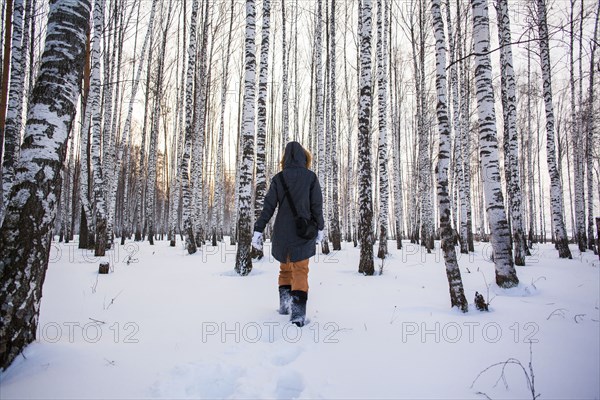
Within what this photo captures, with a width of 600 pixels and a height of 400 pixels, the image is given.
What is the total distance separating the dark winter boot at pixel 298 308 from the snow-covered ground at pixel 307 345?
92 mm

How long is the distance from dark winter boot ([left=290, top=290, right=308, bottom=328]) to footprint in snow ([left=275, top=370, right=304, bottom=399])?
2.93 ft

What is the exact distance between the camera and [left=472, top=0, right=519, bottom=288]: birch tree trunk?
4691mm

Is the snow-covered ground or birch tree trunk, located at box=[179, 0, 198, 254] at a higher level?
birch tree trunk, located at box=[179, 0, 198, 254]

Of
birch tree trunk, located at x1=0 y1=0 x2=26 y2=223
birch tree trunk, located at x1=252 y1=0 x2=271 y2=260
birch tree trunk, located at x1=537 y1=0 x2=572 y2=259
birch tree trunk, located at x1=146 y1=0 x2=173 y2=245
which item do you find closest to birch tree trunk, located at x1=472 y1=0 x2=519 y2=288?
birch tree trunk, located at x1=252 y1=0 x2=271 y2=260

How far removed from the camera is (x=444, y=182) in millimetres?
4020

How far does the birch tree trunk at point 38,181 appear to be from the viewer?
2010mm

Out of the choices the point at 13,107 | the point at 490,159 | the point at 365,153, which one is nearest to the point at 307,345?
the point at 490,159

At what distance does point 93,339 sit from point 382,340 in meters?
2.64

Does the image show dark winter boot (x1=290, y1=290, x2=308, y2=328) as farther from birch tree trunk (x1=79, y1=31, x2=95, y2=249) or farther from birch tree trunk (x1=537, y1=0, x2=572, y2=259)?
birch tree trunk (x1=537, y1=0, x2=572, y2=259)

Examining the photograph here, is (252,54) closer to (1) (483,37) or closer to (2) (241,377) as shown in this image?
(1) (483,37)

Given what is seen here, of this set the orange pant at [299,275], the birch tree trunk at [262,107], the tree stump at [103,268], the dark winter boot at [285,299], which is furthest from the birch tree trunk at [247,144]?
the orange pant at [299,275]

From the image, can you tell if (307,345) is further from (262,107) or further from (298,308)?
(262,107)

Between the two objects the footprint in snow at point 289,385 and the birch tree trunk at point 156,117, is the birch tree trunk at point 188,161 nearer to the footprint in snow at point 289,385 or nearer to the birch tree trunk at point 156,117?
the birch tree trunk at point 156,117

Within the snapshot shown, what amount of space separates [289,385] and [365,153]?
509 cm
